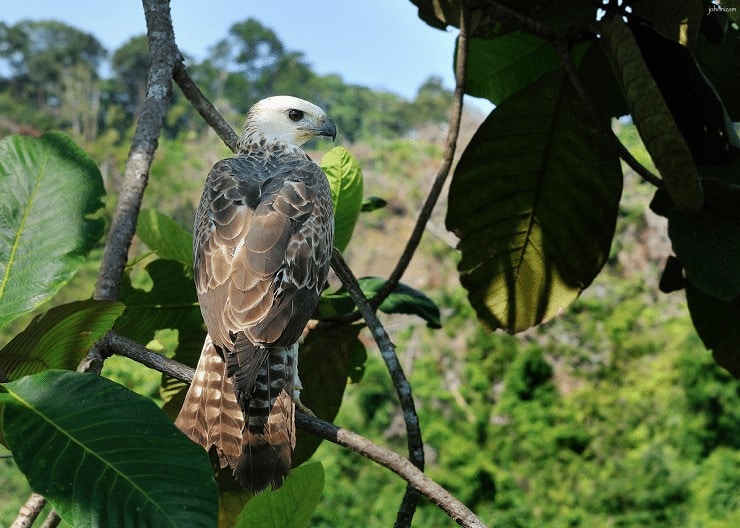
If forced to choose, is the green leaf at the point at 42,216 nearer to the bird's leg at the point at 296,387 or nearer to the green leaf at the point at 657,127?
the bird's leg at the point at 296,387

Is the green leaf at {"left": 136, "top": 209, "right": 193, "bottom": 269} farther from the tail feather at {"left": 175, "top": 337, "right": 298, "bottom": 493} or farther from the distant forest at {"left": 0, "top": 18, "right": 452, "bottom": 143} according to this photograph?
the distant forest at {"left": 0, "top": 18, "right": 452, "bottom": 143}

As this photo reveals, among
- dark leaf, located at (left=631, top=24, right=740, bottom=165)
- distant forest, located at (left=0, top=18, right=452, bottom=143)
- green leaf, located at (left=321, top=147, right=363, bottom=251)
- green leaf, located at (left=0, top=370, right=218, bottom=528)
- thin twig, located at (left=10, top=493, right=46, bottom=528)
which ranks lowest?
thin twig, located at (left=10, top=493, right=46, bottom=528)

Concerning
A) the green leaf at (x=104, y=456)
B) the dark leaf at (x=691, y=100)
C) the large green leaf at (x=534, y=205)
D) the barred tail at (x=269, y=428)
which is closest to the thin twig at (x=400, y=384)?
the barred tail at (x=269, y=428)

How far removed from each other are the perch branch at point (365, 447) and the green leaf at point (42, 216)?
0.66 ft

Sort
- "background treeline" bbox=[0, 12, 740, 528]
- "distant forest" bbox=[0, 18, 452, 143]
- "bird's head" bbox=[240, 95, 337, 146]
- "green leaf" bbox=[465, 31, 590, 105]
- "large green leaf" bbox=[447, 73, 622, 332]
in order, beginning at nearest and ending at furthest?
1. "large green leaf" bbox=[447, 73, 622, 332]
2. "green leaf" bbox=[465, 31, 590, 105]
3. "bird's head" bbox=[240, 95, 337, 146]
4. "background treeline" bbox=[0, 12, 740, 528]
5. "distant forest" bbox=[0, 18, 452, 143]

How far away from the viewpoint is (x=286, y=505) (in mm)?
1167

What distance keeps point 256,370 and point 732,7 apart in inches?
56.7

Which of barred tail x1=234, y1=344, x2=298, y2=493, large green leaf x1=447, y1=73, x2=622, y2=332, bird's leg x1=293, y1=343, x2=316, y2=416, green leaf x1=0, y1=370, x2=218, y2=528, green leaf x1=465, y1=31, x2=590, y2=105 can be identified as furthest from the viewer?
green leaf x1=465, y1=31, x2=590, y2=105

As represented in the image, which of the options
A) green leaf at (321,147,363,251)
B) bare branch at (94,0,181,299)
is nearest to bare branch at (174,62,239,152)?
bare branch at (94,0,181,299)

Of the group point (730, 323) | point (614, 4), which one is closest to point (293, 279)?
point (614, 4)

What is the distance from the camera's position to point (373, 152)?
22875 mm

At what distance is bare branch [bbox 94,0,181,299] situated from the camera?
1.50 m

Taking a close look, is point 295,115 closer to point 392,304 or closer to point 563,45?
point 392,304

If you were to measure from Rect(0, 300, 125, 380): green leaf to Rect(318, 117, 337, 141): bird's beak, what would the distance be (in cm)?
158
